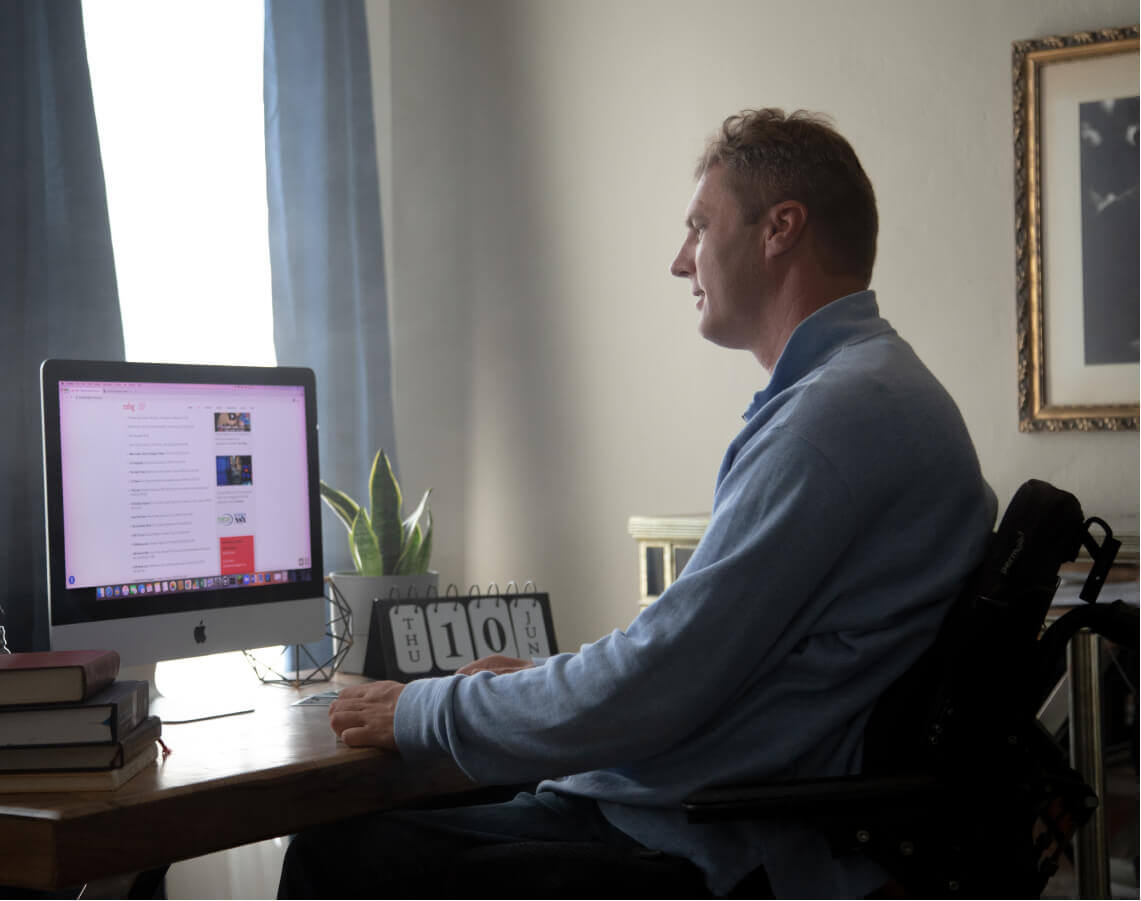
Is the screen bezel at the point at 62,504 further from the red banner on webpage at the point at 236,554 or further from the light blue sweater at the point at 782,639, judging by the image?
the light blue sweater at the point at 782,639

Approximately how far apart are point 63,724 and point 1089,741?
74.1 inches

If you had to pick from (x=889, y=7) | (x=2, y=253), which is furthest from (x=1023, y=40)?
(x=2, y=253)

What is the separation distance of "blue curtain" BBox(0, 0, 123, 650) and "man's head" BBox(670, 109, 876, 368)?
4.93 feet

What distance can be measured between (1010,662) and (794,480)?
31 cm

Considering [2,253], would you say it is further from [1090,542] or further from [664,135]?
A: [1090,542]

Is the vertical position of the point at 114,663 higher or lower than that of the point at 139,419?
lower

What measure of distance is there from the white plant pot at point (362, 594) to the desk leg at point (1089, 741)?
1.29 m

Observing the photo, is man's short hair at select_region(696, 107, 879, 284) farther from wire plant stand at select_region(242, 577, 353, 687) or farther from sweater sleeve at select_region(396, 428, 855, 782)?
wire plant stand at select_region(242, 577, 353, 687)

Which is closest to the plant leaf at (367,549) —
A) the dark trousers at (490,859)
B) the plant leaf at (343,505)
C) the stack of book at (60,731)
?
the plant leaf at (343,505)

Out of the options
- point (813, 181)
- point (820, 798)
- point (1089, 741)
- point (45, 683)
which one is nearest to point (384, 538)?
point (45, 683)

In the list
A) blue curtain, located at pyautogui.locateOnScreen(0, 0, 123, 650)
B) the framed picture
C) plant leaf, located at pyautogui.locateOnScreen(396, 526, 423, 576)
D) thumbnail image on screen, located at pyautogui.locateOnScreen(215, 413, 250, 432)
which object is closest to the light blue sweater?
thumbnail image on screen, located at pyautogui.locateOnScreen(215, 413, 250, 432)

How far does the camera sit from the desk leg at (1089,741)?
7.59 ft

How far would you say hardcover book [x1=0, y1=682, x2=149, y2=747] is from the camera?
4.53ft

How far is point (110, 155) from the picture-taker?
2812 millimetres
